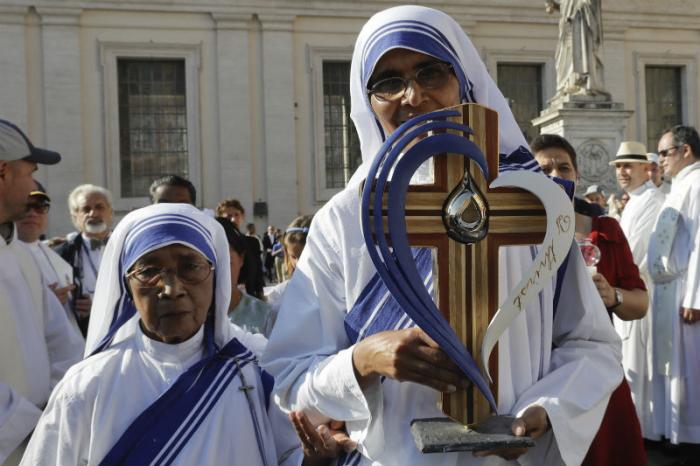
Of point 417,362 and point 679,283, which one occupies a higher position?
point 417,362

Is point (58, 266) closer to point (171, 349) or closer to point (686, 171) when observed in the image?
point (171, 349)

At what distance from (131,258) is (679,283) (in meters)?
4.47

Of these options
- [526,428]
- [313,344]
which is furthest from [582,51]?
[526,428]

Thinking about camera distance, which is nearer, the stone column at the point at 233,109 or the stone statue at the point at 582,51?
the stone statue at the point at 582,51

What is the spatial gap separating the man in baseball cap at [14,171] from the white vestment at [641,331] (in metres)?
4.30

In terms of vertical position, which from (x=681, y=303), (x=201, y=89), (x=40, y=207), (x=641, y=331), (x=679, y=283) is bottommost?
(x=641, y=331)

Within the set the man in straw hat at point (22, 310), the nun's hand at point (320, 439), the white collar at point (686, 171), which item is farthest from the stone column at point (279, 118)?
the nun's hand at point (320, 439)

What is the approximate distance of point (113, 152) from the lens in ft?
63.0

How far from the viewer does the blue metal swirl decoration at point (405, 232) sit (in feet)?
4.78

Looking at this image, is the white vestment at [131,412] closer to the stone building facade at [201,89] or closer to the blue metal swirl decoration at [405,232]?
the blue metal swirl decoration at [405,232]

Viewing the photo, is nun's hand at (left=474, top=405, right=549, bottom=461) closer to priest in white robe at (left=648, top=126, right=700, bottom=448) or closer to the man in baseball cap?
the man in baseball cap

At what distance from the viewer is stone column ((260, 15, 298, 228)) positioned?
64.4ft

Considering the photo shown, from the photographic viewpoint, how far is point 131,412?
2234mm

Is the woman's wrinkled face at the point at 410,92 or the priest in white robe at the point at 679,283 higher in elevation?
the woman's wrinkled face at the point at 410,92
